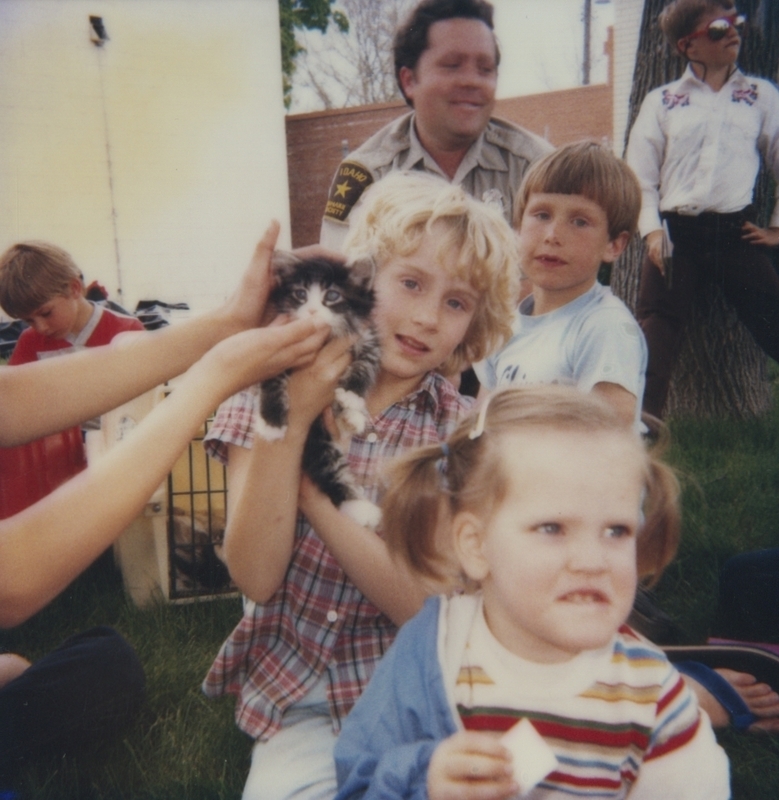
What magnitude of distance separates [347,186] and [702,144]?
49cm

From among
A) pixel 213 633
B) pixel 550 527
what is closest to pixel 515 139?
pixel 550 527

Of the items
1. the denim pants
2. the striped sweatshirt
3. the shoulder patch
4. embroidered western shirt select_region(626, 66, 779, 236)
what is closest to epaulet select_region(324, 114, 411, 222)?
the shoulder patch

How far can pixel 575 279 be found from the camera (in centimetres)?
96

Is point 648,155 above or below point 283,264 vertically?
above

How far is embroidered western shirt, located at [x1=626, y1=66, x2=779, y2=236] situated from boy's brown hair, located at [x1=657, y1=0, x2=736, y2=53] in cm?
5

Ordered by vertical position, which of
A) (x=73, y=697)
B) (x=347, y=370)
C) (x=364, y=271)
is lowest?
(x=73, y=697)

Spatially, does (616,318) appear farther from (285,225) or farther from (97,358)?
(97,358)

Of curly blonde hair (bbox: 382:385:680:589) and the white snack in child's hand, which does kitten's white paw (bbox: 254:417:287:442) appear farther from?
the white snack in child's hand

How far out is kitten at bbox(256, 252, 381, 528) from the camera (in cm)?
83

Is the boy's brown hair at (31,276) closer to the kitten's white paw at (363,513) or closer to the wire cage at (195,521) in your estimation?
the wire cage at (195,521)

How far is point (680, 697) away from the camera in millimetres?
726

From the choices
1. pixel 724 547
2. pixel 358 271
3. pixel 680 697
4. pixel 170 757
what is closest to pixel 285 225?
pixel 358 271

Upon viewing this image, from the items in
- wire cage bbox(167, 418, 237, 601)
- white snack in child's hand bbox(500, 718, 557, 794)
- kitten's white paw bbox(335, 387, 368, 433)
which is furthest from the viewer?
wire cage bbox(167, 418, 237, 601)

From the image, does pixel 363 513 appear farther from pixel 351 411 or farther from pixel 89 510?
pixel 89 510
